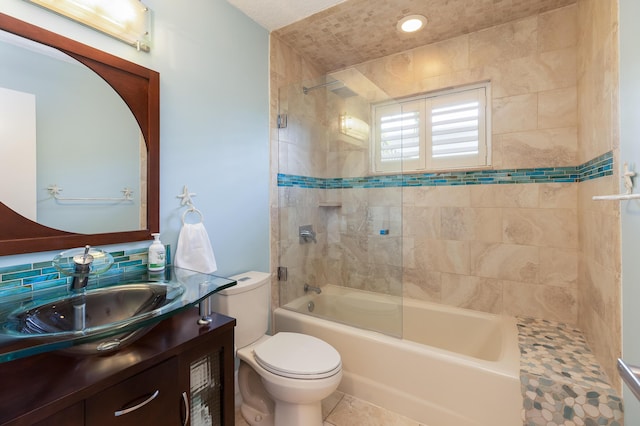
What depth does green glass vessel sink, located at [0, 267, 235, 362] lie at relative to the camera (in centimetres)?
72

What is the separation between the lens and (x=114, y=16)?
50.9 inches

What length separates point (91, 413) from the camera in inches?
29.9

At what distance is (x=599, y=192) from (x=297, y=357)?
5.89 feet

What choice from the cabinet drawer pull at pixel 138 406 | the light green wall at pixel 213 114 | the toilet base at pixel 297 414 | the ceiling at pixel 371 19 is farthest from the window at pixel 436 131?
the cabinet drawer pull at pixel 138 406

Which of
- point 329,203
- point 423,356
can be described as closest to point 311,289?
point 329,203

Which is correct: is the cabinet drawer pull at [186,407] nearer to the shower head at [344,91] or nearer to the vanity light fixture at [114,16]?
the vanity light fixture at [114,16]

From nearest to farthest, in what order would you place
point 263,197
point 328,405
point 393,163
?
point 328,405, point 263,197, point 393,163

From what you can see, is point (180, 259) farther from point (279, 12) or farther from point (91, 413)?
point (279, 12)

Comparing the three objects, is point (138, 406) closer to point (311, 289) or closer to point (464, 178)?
point (311, 289)

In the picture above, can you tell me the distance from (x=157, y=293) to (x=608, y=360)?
2058mm

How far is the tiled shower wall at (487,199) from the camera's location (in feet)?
5.83

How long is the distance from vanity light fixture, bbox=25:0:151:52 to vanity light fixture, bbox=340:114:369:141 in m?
1.48

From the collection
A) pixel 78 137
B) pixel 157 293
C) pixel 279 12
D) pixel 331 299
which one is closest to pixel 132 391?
pixel 157 293

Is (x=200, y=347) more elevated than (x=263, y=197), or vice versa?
(x=263, y=197)
